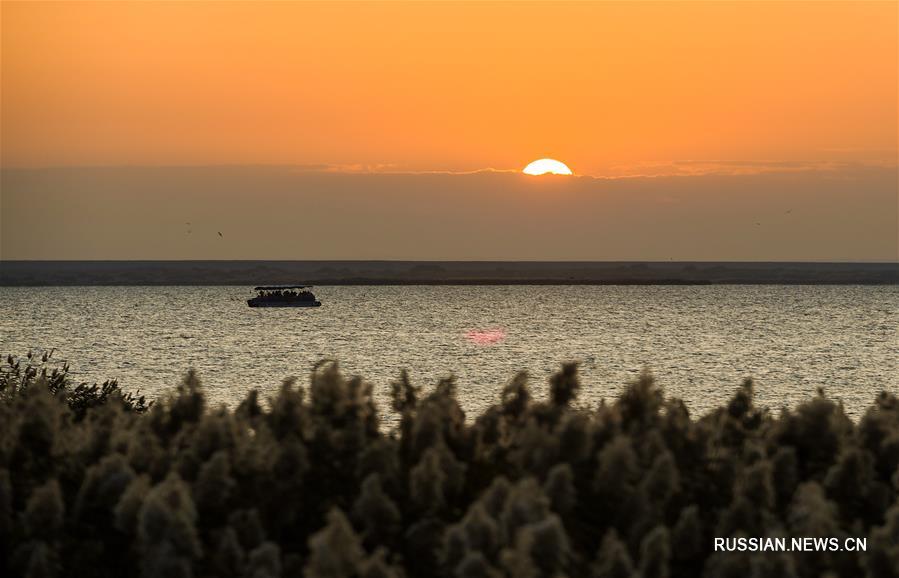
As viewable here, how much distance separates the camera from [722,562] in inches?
591

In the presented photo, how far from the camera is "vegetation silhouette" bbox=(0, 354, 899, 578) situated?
14.8 m

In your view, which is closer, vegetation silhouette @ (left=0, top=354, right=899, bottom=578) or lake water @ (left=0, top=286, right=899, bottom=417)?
vegetation silhouette @ (left=0, top=354, right=899, bottom=578)

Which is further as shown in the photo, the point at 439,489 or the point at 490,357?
the point at 490,357

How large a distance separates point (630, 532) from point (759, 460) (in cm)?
236

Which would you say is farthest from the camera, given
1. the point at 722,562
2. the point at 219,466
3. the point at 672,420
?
the point at 672,420

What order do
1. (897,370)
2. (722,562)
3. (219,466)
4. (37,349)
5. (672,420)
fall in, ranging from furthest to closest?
(37,349)
(897,370)
(672,420)
(219,466)
(722,562)

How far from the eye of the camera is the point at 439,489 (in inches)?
637

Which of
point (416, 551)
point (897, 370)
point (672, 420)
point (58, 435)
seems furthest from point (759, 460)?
point (897, 370)

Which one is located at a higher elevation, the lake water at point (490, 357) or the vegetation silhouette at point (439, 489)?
the vegetation silhouette at point (439, 489)

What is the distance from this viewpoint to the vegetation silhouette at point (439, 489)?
48.7 ft

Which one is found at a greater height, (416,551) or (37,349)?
(416,551)

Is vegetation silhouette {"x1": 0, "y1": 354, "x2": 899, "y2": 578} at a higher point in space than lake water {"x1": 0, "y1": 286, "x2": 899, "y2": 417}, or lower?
higher

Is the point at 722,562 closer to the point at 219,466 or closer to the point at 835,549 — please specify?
the point at 835,549

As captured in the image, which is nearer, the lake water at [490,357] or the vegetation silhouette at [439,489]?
the vegetation silhouette at [439,489]
